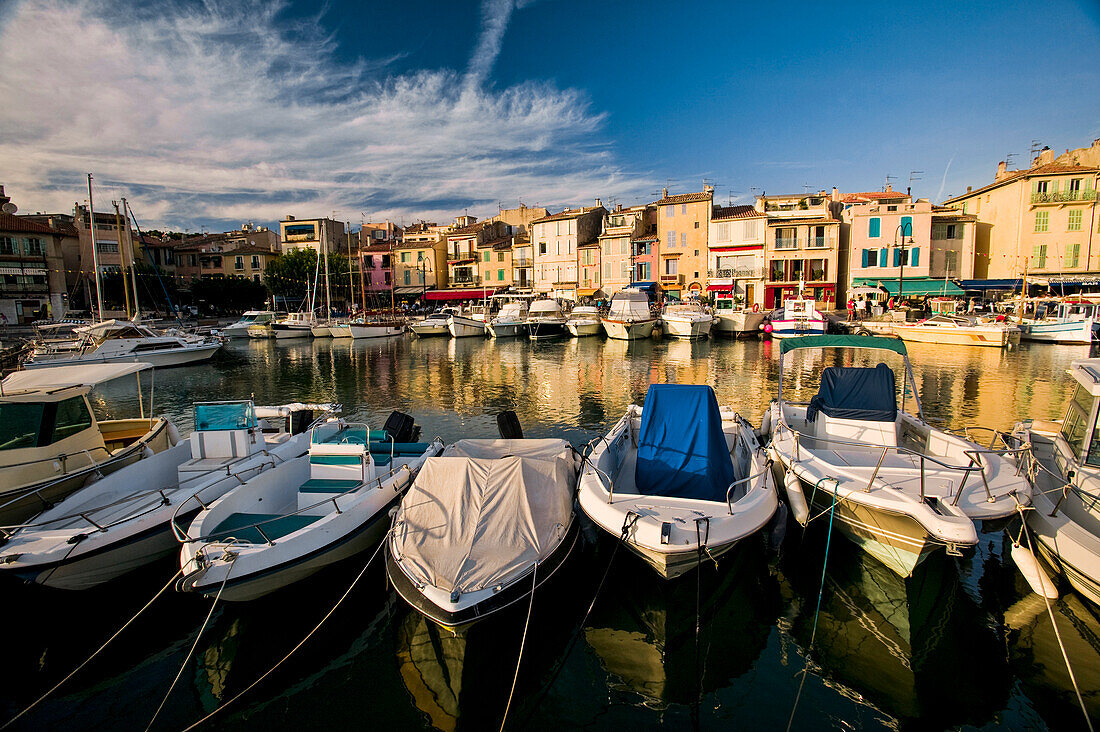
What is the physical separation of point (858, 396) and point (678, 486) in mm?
4641

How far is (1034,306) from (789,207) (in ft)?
64.7

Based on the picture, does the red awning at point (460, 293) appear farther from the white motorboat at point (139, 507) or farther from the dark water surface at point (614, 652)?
the dark water surface at point (614, 652)

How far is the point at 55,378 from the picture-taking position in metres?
10.0

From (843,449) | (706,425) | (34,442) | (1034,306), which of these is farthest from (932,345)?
(34,442)

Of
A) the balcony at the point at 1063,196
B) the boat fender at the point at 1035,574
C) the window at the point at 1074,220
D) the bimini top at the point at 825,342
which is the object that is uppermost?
the balcony at the point at 1063,196

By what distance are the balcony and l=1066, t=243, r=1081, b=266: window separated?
11.7 ft

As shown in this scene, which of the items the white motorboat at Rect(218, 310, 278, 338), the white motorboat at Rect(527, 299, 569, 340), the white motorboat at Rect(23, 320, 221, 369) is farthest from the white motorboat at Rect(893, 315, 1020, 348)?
the white motorboat at Rect(218, 310, 278, 338)

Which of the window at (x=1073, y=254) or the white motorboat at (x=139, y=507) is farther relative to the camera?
the window at (x=1073, y=254)

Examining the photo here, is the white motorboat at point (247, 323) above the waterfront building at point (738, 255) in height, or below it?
below

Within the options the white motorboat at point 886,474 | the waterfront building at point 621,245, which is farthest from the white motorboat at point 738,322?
the white motorboat at point 886,474

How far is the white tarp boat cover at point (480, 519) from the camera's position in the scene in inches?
248

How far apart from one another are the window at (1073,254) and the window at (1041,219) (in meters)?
2.31

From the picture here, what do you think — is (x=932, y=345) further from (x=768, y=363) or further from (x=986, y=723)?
(x=986, y=723)

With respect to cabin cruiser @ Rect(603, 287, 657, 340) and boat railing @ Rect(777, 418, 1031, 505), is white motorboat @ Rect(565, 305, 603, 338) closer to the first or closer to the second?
cabin cruiser @ Rect(603, 287, 657, 340)
